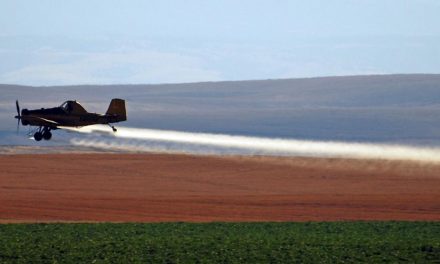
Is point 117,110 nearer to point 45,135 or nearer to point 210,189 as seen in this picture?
point 45,135

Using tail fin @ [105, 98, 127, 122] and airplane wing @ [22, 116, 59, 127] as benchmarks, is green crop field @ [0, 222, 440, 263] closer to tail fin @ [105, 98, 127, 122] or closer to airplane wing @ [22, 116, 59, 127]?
tail fin @ [105, 98, 127, 122]

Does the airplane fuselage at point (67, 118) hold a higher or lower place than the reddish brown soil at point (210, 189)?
higher

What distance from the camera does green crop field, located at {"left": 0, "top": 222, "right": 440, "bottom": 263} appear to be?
169 feet

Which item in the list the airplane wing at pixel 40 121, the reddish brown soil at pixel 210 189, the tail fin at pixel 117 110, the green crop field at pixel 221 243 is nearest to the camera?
the green crop field at pixel 221 243

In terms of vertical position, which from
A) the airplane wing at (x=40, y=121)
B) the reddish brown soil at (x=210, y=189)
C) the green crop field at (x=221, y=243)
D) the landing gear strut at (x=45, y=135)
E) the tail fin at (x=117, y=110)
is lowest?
the green crop field at (x=221, y=243)

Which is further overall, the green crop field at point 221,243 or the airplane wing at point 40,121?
the airplane wing at point 40,121

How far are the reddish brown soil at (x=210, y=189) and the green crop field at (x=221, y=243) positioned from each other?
26.1ft

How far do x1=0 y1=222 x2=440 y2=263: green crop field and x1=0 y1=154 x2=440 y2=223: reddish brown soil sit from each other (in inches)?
314

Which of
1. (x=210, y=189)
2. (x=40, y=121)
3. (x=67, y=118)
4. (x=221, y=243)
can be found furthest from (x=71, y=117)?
(x=221, y=243)

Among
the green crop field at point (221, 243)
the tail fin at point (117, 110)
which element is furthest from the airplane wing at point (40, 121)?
the green crop field at point (221, 243)

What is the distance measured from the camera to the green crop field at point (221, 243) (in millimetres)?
51531

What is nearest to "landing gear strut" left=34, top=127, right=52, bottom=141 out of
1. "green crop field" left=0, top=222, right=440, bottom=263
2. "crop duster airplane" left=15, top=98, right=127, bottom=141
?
"crop duster airplane" left=15, top=98, right=127, bottom=141

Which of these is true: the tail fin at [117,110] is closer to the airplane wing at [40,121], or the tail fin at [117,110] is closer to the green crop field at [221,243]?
the airplane wing at [40,121]

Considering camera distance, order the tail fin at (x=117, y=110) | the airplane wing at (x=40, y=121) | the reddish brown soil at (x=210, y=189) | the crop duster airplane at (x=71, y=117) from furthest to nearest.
Answer: the airplane wing at (x=40, y=121)
the crop duster airplane at (x=71, y=117)
the tail fin at (x=117, y=110)
the reddish brown soil at (x=210, y=189)
